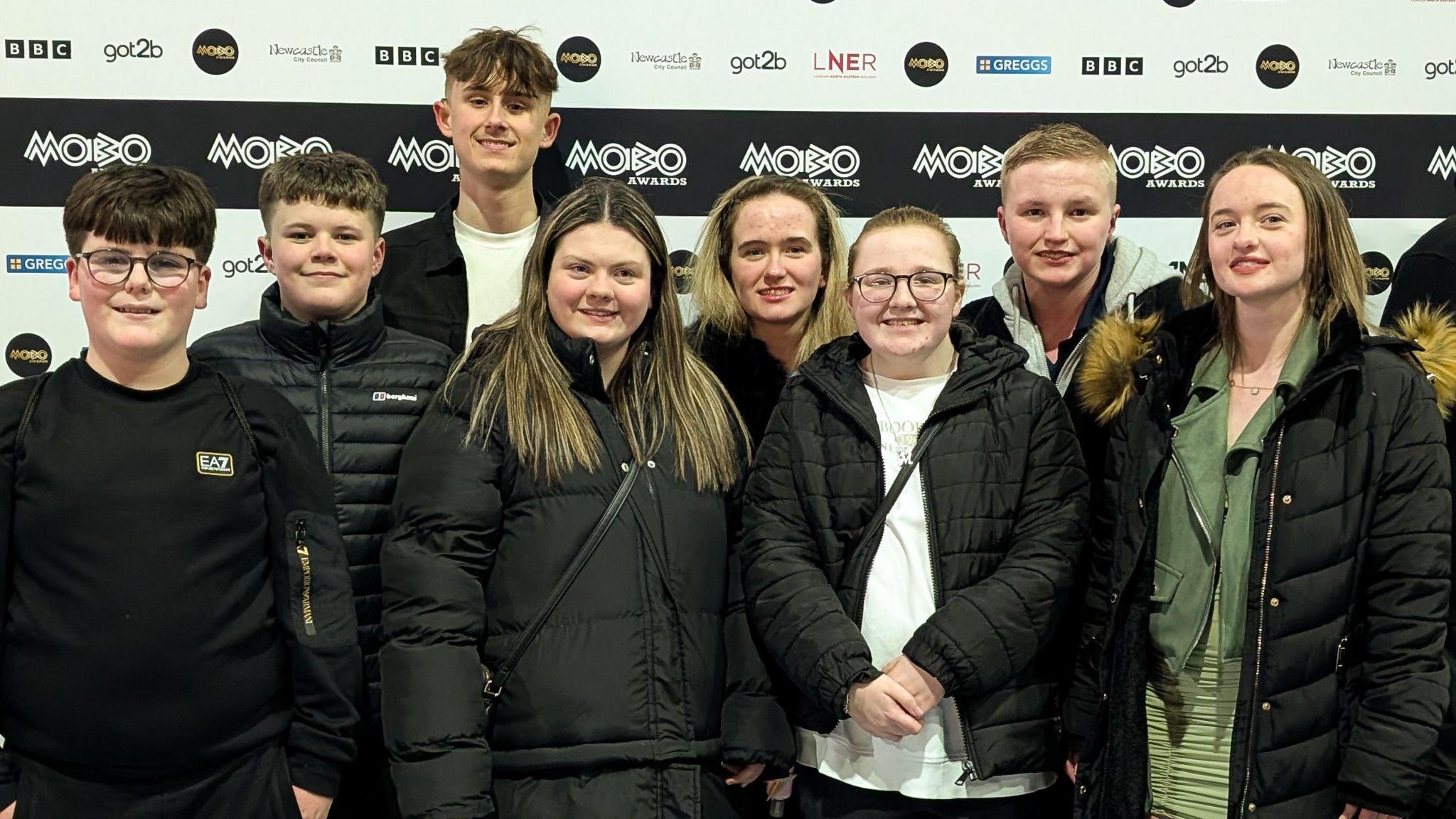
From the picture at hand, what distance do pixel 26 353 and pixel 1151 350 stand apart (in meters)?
3.43

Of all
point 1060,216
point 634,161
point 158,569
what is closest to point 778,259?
point 1060,216

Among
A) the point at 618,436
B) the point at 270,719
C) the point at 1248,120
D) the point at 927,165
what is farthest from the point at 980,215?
the point at 270,719

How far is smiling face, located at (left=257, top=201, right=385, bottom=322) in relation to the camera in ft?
9.91

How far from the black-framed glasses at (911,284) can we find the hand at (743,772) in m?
1.01

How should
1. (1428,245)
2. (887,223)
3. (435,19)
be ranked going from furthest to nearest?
(435,19) → (1428,245) → (887,223)

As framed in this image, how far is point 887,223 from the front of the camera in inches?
109

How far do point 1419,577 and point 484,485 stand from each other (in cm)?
180

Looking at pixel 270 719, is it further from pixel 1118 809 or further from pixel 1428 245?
pixel 1428 245

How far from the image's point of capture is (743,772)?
2635 mm

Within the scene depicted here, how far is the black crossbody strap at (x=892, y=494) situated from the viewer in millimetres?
2607

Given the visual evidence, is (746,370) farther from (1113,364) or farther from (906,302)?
(1113,364)

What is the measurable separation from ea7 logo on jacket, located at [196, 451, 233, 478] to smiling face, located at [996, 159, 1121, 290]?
81.9 inches

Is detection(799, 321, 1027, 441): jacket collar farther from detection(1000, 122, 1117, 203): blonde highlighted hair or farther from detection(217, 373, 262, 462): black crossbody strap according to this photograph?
detection(217, 373, 262, 462): black crossbody strap

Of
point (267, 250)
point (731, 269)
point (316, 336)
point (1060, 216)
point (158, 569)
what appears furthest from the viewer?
point (731, 269)
